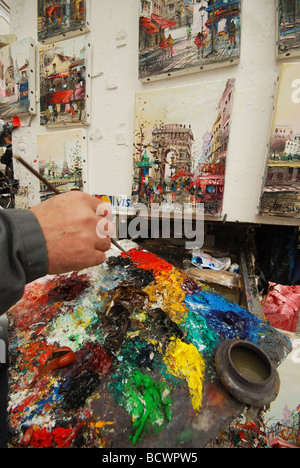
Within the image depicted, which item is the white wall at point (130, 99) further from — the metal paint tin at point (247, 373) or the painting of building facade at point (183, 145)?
the metal paint tin at point (247, 373)

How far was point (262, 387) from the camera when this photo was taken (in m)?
0.58

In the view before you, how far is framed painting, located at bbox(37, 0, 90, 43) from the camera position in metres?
1.87

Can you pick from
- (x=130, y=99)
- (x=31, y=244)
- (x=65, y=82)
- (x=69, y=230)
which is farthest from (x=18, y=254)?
(x=65, y=82)

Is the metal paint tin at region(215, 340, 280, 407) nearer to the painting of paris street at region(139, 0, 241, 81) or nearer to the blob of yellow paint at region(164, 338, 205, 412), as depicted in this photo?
the blob of yellow paint at region(164, 338, 205, 412)

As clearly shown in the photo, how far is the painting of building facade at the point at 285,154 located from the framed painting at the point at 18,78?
2433 millimetres

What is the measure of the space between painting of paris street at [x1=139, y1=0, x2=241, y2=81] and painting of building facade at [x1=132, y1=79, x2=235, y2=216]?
0.16 metres

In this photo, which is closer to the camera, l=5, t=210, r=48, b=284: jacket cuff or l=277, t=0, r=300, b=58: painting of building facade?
l=5, t=210, r=48, b=284: jacket cuff

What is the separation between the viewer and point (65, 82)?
200cm

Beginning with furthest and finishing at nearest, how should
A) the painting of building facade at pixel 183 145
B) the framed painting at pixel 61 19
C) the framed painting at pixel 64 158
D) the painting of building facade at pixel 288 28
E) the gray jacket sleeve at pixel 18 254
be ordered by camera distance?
the framed painting at pixel 64 158 → the framed painting at pixel 61 19 → the painting of building facade at pixel 183 145 → the painting of building facade at pixel 288 28 → the gray jacket sleeve at pixel 18 254

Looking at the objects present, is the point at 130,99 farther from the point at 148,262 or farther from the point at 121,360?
the point at 121,360

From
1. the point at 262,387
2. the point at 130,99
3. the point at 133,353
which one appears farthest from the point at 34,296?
the point at 130,99

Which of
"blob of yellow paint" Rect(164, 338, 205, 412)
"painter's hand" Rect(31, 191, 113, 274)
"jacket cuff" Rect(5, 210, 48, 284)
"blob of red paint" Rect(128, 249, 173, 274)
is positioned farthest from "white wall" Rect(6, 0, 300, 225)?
"jacket cuff" Rect(5, 210, 48, 284)

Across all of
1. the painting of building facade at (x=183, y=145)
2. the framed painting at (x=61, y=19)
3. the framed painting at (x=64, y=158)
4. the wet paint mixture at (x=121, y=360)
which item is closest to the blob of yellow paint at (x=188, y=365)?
the wet paint mixture at (x=121, y=360)

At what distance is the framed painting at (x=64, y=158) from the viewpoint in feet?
6.59
